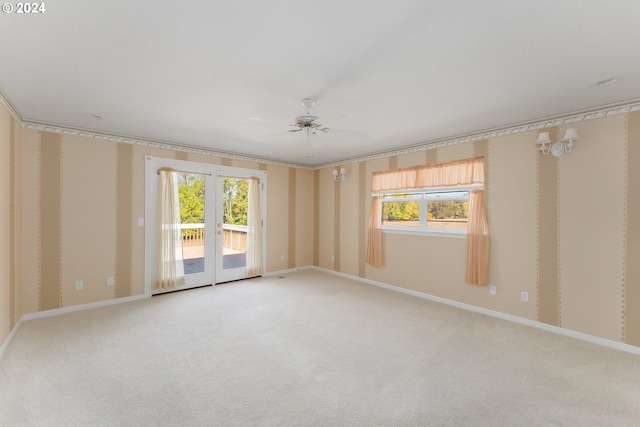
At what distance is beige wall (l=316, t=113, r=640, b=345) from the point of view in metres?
2.91

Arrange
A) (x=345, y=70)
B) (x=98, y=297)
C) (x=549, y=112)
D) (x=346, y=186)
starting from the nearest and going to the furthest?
(x=345, y=70)
(x=549, y=112)
(x=98, y=297)
(x=346, y=186)

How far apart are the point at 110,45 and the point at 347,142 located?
123 inches

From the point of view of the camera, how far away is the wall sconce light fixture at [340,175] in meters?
5.88

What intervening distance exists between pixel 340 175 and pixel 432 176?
202 cm

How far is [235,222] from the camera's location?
18.0 feet

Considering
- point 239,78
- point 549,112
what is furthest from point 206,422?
point 549,112

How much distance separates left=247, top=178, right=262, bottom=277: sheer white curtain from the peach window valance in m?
2.27

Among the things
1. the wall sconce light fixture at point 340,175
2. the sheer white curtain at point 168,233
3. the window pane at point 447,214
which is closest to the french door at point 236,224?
the sheer white curtain at point 168,233

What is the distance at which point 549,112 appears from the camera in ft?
10.3

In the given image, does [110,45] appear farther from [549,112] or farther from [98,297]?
[549,112]

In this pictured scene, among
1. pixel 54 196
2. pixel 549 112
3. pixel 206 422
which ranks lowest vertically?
pixel 206 422

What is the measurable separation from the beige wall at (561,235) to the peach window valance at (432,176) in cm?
12

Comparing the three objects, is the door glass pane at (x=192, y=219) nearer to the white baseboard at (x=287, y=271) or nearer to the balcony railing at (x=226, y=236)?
the balcony railing at (x=226, y=236)

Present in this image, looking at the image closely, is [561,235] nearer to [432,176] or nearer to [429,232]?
[429,232]
